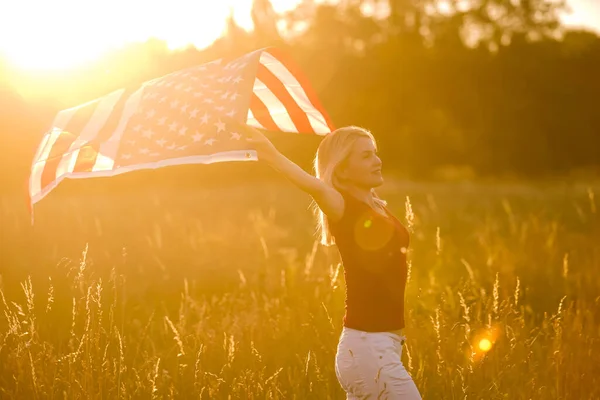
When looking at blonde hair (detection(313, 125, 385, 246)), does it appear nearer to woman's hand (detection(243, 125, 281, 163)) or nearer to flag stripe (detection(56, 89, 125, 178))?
woman's hand (detection(243, 125, 281, 163))

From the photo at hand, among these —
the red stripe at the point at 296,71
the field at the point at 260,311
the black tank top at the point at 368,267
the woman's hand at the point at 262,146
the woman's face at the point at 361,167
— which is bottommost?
the field at the point at 260,311

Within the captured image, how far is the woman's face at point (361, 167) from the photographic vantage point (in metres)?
3.54

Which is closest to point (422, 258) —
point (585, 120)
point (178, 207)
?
point (178, 207)

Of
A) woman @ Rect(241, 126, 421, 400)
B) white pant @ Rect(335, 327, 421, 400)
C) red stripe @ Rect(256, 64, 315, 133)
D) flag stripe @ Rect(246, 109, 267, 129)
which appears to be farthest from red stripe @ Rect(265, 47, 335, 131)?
white pant @ Rect(335, 327, 421, 400)

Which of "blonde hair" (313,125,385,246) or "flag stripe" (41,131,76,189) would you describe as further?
"flag stripe" (41,131,76,189)

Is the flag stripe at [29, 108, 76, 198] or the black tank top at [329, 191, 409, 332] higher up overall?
the flag stripe at [29, 108, 76, 198]

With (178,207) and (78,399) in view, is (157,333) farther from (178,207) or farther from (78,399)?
(178,207)

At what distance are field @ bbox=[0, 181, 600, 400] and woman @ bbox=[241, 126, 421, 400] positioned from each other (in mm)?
508

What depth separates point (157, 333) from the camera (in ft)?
19.0

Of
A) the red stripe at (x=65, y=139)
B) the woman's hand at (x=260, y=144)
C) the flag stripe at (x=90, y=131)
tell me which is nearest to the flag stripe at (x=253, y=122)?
the flag stripe at (x=90, y=131)

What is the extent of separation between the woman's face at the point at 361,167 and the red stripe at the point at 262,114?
1.50m

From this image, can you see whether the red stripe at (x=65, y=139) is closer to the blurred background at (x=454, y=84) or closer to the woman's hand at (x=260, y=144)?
the woman's hand at (x=260, y=144)

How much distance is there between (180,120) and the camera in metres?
4.22

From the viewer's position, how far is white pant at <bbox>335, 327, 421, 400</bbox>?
3.19 m
